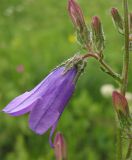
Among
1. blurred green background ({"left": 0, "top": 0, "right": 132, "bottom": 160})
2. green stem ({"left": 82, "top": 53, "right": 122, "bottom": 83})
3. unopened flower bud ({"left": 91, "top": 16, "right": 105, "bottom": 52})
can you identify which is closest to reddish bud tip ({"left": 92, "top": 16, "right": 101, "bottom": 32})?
unopened flower bud ({"left": 91, "top": 16, "right": 105, "bottom": 52})

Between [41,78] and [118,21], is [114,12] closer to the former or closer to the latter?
[118,21]

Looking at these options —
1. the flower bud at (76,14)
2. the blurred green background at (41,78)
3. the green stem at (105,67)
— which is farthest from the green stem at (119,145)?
the blurred green background at (41,78)

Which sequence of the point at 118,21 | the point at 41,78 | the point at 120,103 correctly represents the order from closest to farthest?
the point at 120,103 → the point at 118,21 → the point at 41,78

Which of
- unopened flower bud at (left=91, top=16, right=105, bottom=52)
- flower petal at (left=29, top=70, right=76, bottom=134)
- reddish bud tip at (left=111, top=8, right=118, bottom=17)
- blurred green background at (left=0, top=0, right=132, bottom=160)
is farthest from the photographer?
blurred green background at (left=0, top=0, right=132, bottom=160)

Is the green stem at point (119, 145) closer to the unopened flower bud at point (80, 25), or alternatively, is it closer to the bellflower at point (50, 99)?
the bellflower at point (50, 99)

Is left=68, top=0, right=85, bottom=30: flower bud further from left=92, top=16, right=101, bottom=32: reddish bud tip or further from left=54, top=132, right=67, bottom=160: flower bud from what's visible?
left=54, top=132, right=67, bottom=160: flower bud

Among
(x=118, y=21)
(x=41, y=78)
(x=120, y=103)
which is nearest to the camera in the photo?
(x=120, y=103)

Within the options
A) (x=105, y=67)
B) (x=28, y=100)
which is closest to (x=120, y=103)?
(x=105, y=67)
